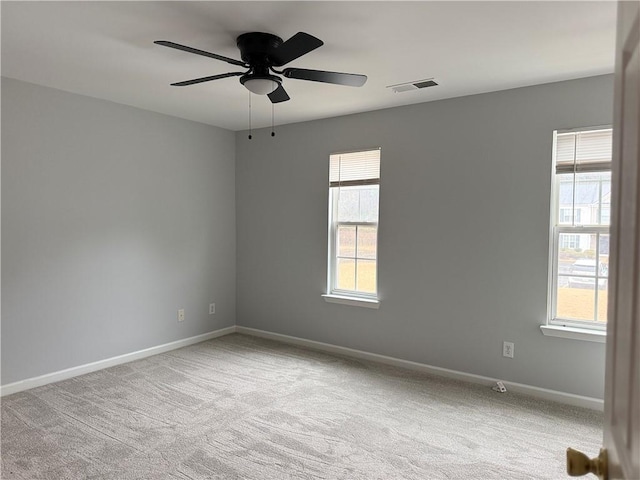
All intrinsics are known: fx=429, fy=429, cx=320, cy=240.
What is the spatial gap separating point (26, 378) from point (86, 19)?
9.31ft

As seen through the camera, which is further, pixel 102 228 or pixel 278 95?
pixel 102 228

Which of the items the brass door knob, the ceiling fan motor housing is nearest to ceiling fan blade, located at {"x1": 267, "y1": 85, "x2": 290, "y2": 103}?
the ceiling fan motor housing

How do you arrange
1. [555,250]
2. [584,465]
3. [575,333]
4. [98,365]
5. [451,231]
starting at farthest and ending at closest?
[98,365]
[451,231]
[555,250]
[575,333]
[584,465]

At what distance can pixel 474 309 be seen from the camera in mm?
3730

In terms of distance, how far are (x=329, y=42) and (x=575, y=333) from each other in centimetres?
Result: 276

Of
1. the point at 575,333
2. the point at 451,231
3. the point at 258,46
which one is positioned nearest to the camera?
the point at 258,46

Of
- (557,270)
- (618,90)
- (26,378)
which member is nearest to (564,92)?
(557,270)

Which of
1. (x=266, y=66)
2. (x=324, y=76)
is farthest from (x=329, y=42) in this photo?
(x=266, y=66)

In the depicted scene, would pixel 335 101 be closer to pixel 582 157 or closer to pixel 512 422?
pixel 582 157

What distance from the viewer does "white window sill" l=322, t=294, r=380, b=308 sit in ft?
14.1

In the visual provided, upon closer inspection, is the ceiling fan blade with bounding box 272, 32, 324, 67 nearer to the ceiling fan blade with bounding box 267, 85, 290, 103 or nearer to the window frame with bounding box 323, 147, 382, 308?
the ceiling fan blade with bounding box 267, 85, 290, 103

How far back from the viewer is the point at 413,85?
346cm

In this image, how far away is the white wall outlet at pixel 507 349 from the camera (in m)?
3.56

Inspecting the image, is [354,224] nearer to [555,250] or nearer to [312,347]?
[312,347]
